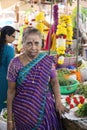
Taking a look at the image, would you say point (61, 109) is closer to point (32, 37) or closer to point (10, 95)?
point (10, 95)

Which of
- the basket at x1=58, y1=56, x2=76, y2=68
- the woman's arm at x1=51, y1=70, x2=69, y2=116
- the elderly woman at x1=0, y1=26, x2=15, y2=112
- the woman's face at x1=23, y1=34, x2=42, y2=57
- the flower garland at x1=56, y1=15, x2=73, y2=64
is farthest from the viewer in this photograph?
the basket at x1=58, y1=56, x2=76, y2=68

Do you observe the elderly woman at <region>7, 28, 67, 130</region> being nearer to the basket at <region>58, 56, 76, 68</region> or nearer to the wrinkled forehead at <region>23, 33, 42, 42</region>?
the wrinkled forehead at <region>23, 33, 42, 42</region>

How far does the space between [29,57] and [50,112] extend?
46cm

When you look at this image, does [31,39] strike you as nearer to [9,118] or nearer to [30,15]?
[9,118]

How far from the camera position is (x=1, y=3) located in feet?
29.5

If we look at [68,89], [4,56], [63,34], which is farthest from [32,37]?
[63,34]

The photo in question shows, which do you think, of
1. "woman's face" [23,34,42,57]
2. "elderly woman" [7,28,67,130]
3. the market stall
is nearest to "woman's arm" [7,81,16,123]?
"elderly woman" [7,28,67,130]

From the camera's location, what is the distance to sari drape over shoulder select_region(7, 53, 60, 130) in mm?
2205

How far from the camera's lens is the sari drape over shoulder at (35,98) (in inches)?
86.8

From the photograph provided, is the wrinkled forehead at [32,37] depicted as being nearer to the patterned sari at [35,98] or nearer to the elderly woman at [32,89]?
the elderly woman at [32,89]

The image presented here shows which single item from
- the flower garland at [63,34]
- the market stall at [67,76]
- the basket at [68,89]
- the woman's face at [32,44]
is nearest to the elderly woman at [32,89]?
the woman's face at [32,44]

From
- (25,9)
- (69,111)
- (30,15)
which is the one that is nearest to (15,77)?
(69,111)

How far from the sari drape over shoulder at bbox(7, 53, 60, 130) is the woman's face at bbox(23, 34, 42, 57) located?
0.06 m

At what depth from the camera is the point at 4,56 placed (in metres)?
3.96
